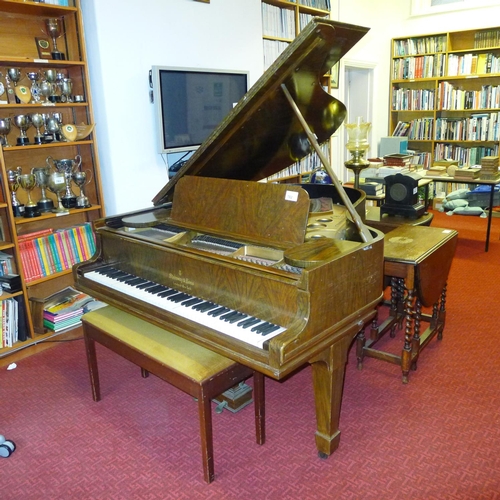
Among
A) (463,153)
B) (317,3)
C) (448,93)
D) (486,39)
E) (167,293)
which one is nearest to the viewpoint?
(167,293)

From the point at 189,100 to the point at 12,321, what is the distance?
1.99 metres

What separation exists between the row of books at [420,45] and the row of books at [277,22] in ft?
8.19

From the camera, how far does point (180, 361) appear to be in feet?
5.87

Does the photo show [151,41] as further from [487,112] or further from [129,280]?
[487,112]

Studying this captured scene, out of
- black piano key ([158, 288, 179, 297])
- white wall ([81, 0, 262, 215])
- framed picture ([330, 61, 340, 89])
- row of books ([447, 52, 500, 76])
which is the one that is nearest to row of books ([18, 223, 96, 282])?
white wall ([81, 0, 262, 215])

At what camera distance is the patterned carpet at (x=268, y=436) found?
182cm

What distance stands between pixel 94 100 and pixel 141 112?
33 cm

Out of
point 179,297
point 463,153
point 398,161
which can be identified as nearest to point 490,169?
point 398,161

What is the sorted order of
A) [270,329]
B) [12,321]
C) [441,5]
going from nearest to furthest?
[270,329] → [12,321] → [441,5]

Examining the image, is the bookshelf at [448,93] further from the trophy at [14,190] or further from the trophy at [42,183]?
the trophy at [14,190]

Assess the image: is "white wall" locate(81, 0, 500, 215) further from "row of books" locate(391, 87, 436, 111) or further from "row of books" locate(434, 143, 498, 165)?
"row of books" locate(434, 143, 498, 165)

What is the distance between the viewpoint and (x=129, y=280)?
2.13m

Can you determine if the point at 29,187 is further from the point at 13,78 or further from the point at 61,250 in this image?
the point at 13,78

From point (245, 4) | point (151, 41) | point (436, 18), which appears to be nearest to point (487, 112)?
point (436, 18)
